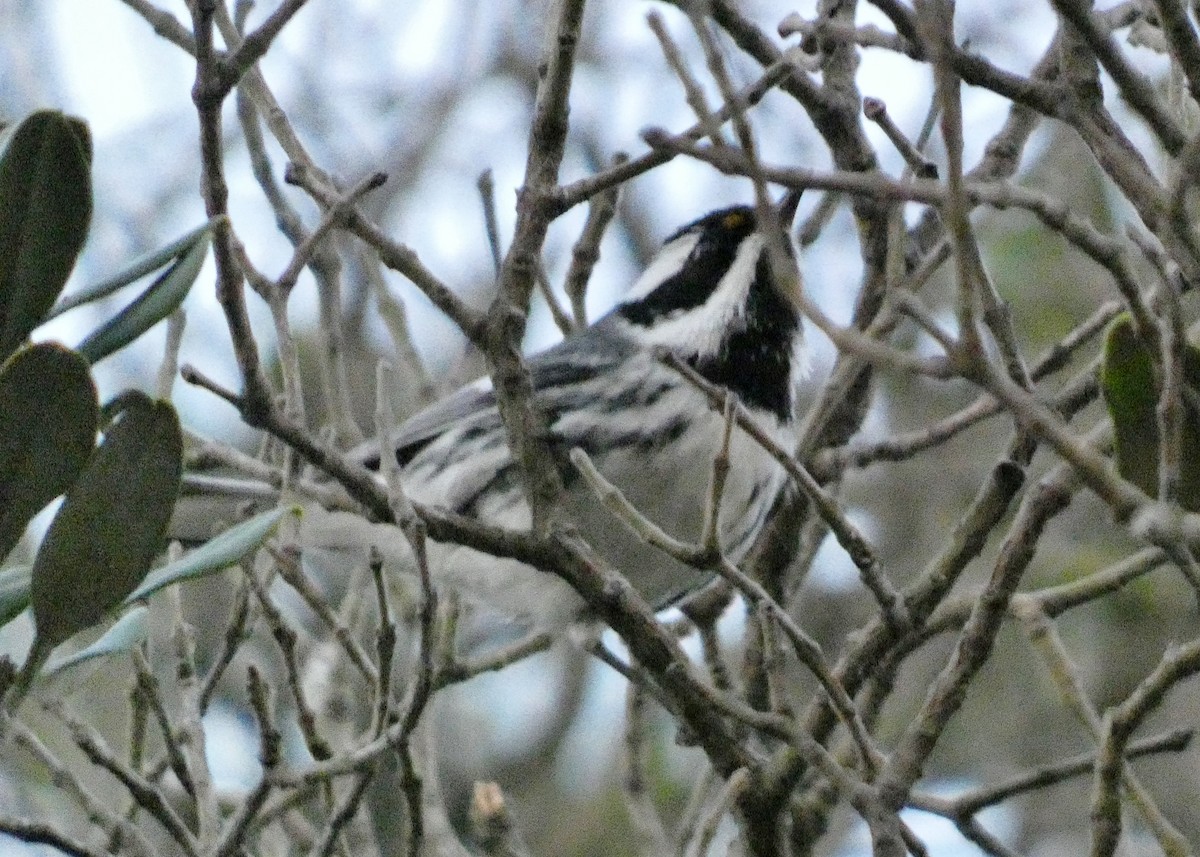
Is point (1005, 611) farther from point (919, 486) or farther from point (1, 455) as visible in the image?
point (919, 486)

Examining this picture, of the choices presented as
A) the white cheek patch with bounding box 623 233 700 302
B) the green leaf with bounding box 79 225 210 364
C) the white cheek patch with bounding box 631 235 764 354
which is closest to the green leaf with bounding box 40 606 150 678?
the green leaf with bounding box 79 225 210 364

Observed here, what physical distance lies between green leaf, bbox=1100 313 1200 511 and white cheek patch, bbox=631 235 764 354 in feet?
7.32

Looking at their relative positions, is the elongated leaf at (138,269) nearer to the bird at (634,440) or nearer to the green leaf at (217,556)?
the green leaf at (217,556)

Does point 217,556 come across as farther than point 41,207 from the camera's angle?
Yes

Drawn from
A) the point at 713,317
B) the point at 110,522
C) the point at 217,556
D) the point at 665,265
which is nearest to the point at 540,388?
the point at 713,317

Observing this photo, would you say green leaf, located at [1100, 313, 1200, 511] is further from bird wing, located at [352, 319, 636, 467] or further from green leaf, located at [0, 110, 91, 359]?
bird wing, located at [352, 319, 636, 467]

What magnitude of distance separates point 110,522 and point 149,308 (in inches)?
10.2

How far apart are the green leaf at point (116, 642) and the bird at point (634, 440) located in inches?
46.3

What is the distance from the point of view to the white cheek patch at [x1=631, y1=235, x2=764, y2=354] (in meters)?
4.27

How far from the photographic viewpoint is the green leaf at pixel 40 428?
2.03 metres

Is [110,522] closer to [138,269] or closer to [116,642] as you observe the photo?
[138,269]

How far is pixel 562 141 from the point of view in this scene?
269 cm

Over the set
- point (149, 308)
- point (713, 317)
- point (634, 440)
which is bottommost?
point (149, 308)

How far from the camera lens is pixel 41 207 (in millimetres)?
2064
